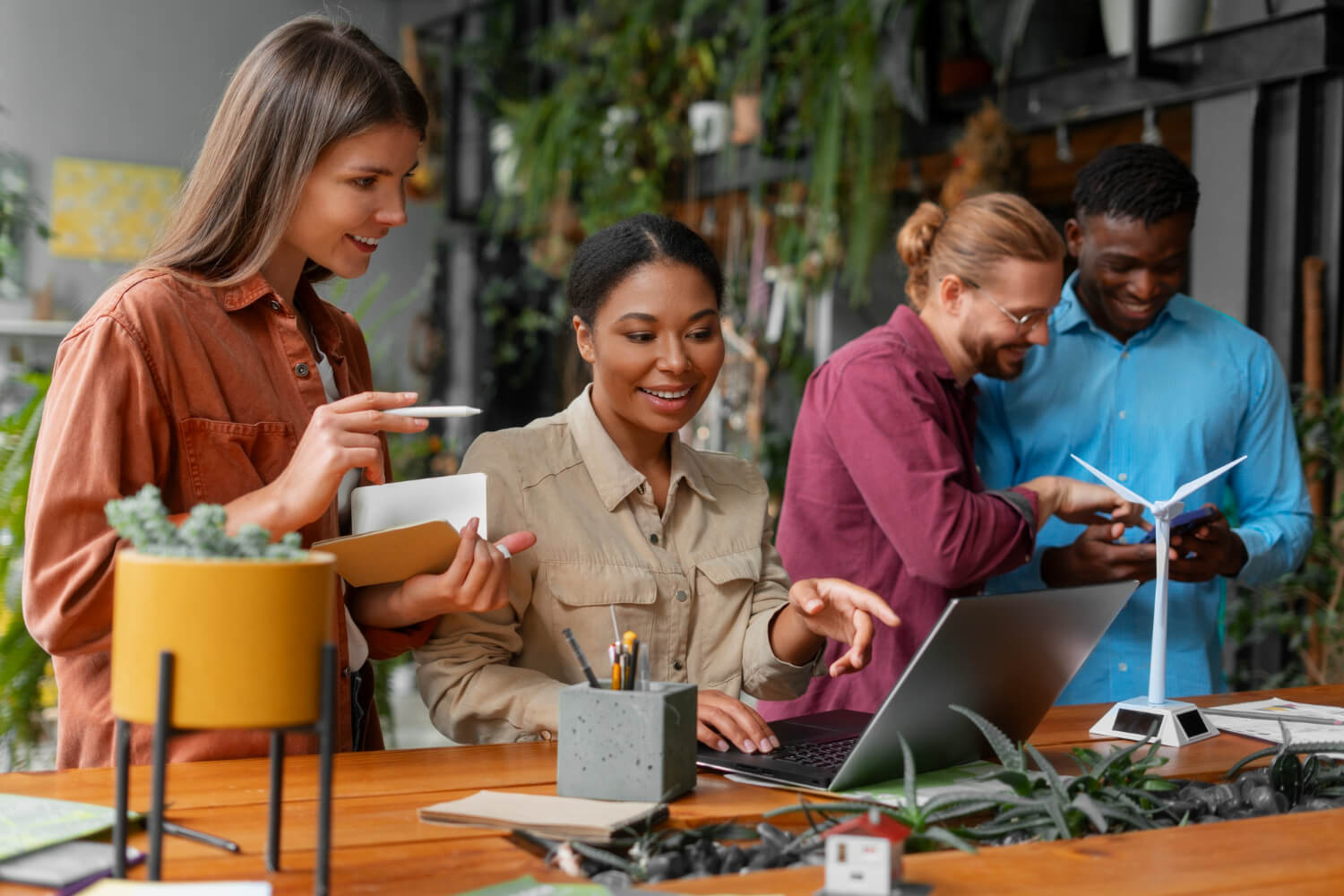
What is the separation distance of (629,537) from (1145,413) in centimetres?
107

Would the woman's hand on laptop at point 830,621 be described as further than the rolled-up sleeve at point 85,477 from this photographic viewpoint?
Yes

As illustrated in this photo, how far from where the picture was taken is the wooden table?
3.09 ft

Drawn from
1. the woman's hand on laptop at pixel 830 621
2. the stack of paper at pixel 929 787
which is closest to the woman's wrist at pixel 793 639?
the woman's hand on laptop at pixel 830 621

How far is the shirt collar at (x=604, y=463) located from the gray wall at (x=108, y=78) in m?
5.40

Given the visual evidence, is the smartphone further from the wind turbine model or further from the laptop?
the laptop

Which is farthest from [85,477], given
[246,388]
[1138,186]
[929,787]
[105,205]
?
[105,205]

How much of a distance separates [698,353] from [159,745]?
3.06 ft

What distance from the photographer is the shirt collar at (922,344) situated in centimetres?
211

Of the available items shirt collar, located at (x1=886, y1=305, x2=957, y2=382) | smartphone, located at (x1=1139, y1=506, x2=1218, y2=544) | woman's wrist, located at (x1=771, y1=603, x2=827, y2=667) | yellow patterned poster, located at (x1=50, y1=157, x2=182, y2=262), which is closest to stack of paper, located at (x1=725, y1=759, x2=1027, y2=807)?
woman's wrist, located at (x1=771, y1=603, x2=827, y2=667)

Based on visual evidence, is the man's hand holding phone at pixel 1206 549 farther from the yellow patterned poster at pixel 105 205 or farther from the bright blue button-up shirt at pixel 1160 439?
the yellow patterned poster at pixel 105 205

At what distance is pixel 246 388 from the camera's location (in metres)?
1.44

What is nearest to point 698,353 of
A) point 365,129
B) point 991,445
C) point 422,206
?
point 365,129

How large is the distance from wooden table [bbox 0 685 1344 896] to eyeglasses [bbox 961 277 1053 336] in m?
1.08

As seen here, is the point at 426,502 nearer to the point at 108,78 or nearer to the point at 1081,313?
the point at 1081,313
